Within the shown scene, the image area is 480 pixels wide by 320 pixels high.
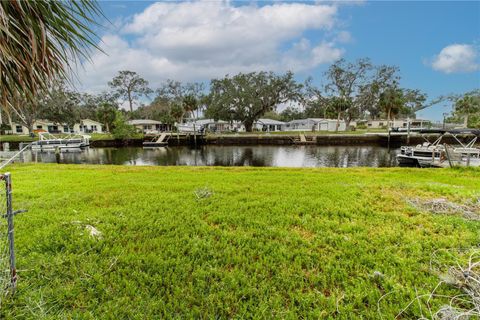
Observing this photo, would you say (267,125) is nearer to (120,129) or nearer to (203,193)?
(120,129)

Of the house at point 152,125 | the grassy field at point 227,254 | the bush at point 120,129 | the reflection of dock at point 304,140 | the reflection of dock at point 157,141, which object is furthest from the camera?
the house at point 152,125

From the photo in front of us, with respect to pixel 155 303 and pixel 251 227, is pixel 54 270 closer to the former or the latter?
pixel 155 303

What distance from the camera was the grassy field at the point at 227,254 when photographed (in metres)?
2.14

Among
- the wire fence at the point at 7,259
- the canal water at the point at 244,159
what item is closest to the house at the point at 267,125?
the canal water at the point at 244,159

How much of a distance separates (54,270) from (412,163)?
19.0 m

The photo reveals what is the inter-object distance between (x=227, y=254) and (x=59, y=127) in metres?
61.1

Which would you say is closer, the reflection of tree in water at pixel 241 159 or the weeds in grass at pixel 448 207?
the weeds in grass at pixel 448 207

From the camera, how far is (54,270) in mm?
2547

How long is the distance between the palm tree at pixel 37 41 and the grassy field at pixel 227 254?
172 centimetres

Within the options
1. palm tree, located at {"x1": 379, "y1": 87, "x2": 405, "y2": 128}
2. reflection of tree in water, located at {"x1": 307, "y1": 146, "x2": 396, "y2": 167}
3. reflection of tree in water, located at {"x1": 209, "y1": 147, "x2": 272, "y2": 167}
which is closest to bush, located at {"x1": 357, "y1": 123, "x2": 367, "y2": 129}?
palm tree, located at {"x1": 379, "y1": 87, "x2": 405, "y2": 128}

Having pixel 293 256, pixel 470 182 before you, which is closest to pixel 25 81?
pixel 293 256

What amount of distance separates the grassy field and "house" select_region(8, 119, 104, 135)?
2115 inches

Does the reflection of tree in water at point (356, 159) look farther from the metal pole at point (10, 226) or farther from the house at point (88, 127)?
the house at point (88, 127)

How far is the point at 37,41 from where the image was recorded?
1.54 metres
